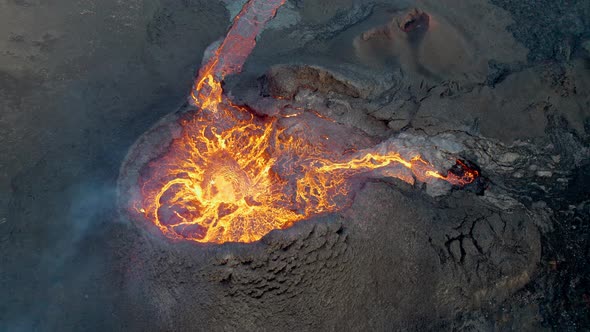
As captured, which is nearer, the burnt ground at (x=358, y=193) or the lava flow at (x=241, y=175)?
the burnt ground at (x=358, y=193)

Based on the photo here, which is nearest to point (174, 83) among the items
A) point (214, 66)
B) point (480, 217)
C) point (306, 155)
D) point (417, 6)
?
point (214, 66)

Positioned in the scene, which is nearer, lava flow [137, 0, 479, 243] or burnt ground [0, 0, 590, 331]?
burnt ground [0, 0, 590, 331]

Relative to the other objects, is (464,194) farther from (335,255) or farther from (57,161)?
(57,161)

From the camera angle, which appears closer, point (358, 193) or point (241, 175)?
point (358, 193)
